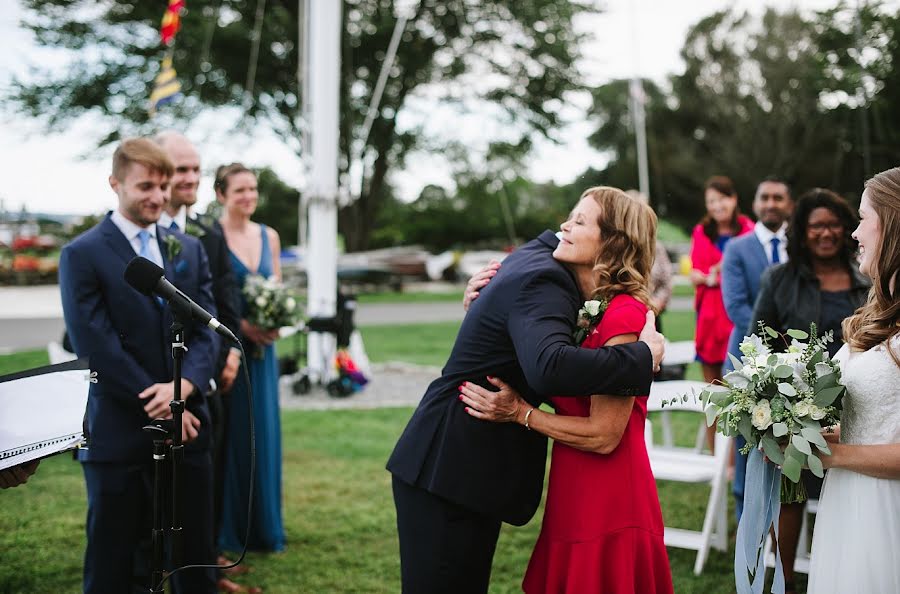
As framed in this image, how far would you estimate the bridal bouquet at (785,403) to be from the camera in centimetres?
271

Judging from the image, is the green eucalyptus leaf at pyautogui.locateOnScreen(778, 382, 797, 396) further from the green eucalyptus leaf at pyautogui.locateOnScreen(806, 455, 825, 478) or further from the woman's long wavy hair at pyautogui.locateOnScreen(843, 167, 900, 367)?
the woman's long wavy hair at pyautogui.locateOnScreen(843, 167, 900, 367)

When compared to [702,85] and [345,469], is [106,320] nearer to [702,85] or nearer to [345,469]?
[345,469]

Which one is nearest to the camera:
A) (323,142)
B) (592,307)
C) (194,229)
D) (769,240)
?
(592,307)

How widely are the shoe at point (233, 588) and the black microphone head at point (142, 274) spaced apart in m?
2.47

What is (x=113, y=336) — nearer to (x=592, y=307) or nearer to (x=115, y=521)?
(x=115, y=521)

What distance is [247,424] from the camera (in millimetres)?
5562

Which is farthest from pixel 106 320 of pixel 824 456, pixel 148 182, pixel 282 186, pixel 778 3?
pixel 778 3

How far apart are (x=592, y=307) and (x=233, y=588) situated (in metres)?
3.11

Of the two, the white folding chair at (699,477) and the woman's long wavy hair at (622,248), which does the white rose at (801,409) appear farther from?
the white folding chair at (699,477)

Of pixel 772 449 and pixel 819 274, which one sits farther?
pixel 819 274

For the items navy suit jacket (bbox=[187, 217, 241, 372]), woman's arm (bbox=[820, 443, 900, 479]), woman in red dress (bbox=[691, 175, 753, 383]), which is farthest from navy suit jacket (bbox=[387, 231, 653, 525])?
woman in red dress (bbox=[691, 175, 753, 383])

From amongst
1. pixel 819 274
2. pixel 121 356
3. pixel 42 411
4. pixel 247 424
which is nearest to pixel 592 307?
pixel 42 411

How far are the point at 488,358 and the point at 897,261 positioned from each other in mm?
1376

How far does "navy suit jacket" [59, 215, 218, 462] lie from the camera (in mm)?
3656
